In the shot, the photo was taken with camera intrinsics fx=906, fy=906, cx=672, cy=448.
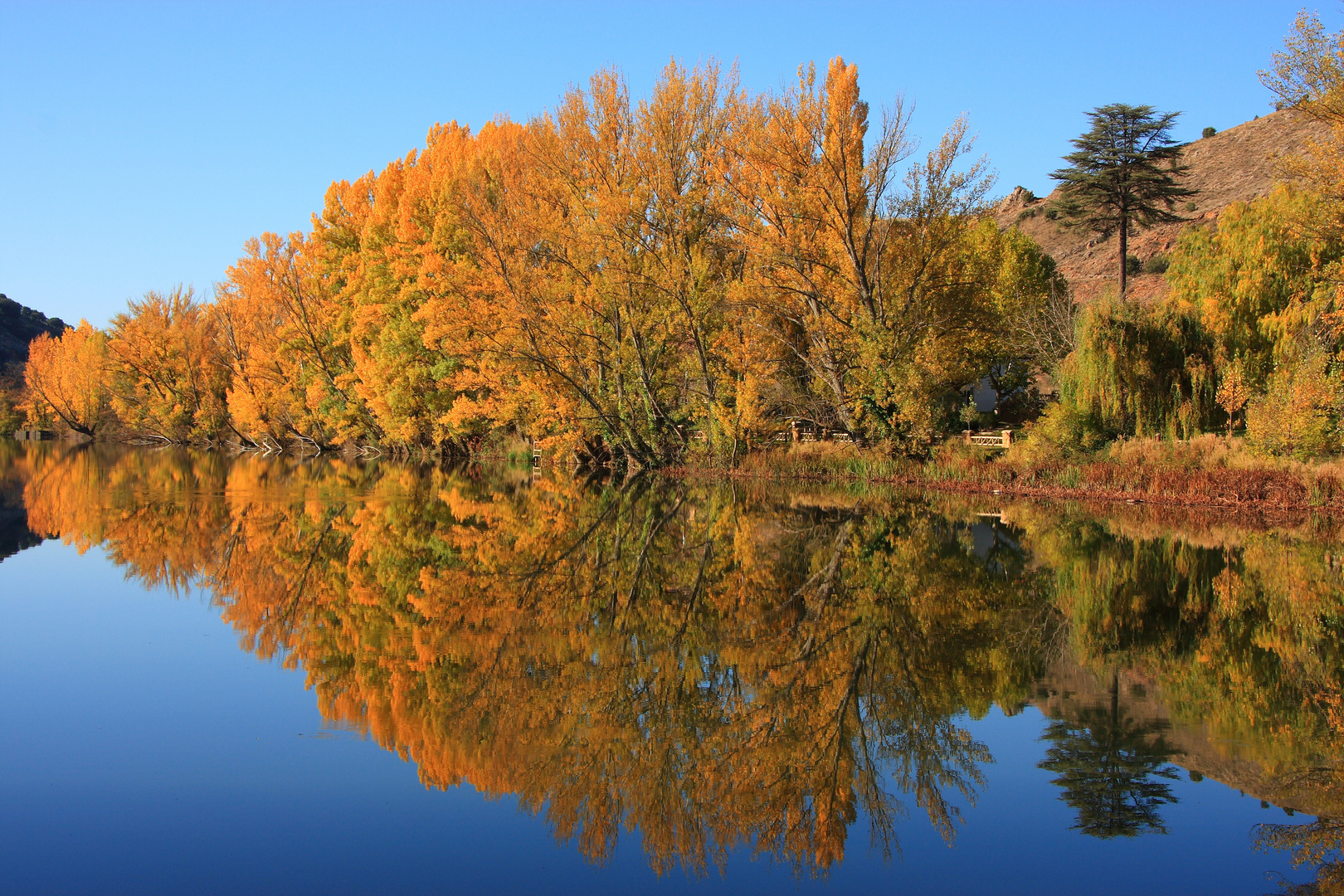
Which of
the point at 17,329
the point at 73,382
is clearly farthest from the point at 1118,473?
the point at 17,329

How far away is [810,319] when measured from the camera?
2652cm

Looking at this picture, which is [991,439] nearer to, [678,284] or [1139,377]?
[1139,377]

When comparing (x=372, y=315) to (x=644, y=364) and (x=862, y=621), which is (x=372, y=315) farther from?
(x=862, y=621)

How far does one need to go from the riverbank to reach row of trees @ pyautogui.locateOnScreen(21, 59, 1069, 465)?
1.15 metres

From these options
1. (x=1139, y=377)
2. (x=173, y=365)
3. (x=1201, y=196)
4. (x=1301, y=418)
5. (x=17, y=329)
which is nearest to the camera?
(x=1301, y=418)

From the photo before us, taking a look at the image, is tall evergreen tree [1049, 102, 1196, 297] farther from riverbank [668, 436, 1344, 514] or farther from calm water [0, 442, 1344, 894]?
calm water [0, 442, 1344, 894]

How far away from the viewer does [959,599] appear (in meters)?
10.5

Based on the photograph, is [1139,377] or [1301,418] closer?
[1301,418]

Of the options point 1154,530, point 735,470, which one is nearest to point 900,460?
point 735,470

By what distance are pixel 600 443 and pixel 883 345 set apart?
535 inches

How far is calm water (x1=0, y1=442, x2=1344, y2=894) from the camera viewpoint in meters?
4.88

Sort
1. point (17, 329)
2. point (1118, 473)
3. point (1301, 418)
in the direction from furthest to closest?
1. point (17, 329)
2. point (1118, 473)
3. point (1301, 418)

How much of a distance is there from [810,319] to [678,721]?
21.1 m

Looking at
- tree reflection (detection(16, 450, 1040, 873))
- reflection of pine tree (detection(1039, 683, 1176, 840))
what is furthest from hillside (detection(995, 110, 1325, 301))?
reflection of pine tree (detection(1039, 683, 1176, 840))
